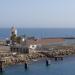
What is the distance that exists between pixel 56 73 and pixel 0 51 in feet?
39.1

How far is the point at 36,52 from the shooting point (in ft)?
135

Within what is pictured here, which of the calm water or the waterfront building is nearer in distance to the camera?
the calm water

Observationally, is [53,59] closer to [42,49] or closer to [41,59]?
[41,59]

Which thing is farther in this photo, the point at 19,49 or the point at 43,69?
the point at 19,49

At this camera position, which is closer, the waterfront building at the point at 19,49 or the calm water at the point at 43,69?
the calm water at the point at 43,69

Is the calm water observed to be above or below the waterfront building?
below

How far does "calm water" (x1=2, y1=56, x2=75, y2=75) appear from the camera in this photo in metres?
30.9

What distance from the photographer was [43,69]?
32625 millimetres

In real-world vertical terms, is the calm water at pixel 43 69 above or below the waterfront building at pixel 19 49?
below

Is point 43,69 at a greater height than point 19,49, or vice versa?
point 19,49

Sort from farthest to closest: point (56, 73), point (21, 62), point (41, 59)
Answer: point (41, 59) → point (21, 62) → point (56, 73)

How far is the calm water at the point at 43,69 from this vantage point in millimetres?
30906

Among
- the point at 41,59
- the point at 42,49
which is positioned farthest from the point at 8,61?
the point at 42,49

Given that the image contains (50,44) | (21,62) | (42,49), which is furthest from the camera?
(50,44)
